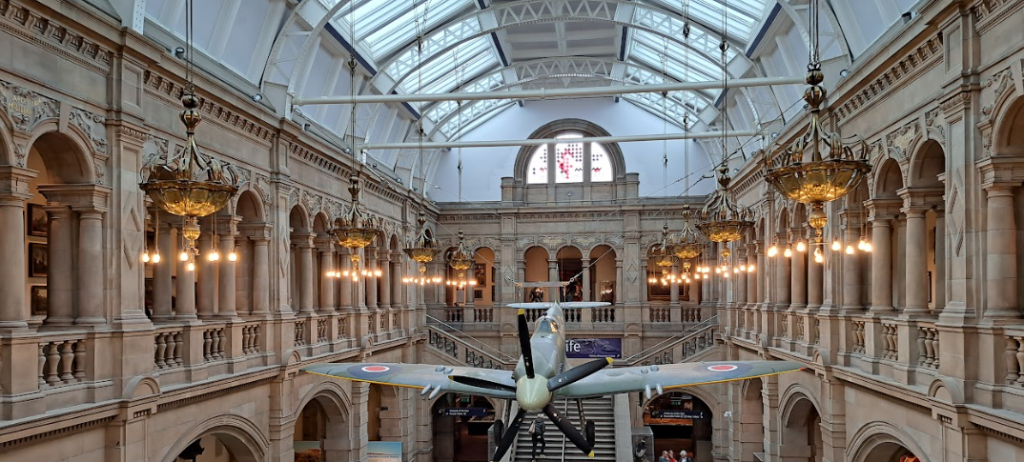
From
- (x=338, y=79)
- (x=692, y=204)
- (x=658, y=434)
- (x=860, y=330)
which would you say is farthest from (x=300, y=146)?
(x=658, y=434)

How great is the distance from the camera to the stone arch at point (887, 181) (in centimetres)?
1305

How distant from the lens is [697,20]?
21.0m

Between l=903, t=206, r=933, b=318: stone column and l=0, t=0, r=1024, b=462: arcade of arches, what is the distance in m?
0.04

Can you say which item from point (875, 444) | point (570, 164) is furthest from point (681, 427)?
point (875, 444)

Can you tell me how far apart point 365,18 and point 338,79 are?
6.48ft

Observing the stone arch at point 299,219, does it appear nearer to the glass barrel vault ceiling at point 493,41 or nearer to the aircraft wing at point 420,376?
the glass barrel vault ceiling at point 493,41

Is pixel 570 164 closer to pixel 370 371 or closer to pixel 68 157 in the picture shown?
pixel 370 371

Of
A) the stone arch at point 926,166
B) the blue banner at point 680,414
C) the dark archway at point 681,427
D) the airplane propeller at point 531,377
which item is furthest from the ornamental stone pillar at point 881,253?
the dark archway at point 681,427

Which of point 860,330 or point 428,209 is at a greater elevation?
point 428,209

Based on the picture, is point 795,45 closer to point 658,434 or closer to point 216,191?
point 216,191

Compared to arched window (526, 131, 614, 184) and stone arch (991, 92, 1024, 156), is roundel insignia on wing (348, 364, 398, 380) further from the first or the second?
arched window (526, 131, 614, 184)

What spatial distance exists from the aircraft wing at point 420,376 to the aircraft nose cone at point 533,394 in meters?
0.41

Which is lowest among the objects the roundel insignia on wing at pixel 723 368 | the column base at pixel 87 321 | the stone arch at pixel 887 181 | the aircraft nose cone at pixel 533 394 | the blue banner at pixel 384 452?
the blue banner at pixel 384 452

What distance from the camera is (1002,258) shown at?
965 centimetres
